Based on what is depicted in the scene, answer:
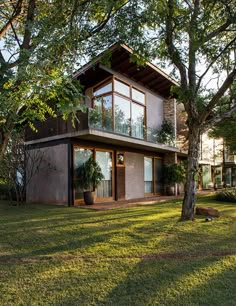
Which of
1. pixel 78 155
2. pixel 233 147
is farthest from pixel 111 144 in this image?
pixel 233 147

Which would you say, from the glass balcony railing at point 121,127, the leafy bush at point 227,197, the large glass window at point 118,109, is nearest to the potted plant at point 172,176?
the glass balcony railing at point 121,127

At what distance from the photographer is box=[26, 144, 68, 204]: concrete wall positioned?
12586 mm

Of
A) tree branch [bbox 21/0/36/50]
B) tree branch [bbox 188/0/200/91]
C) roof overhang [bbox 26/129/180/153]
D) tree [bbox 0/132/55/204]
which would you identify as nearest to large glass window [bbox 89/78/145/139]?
roof overhang [bbox 26/129/180/153]

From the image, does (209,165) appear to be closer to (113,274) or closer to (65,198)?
(65,198)

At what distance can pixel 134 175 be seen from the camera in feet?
52.2

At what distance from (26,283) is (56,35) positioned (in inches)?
147

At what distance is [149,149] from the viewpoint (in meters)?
16.7

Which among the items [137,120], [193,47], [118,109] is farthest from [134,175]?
[193,47]

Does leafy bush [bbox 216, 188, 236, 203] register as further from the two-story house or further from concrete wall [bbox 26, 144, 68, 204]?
concrete wall [bbox 26, 144, 68, 204]

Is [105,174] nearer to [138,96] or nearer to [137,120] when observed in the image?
[137,120]

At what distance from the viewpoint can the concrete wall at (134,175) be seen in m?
15.4

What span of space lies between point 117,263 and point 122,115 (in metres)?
9.71

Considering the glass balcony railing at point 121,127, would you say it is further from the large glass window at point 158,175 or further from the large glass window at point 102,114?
the large glass window at point 158,175

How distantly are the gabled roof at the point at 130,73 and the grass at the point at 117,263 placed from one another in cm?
656
